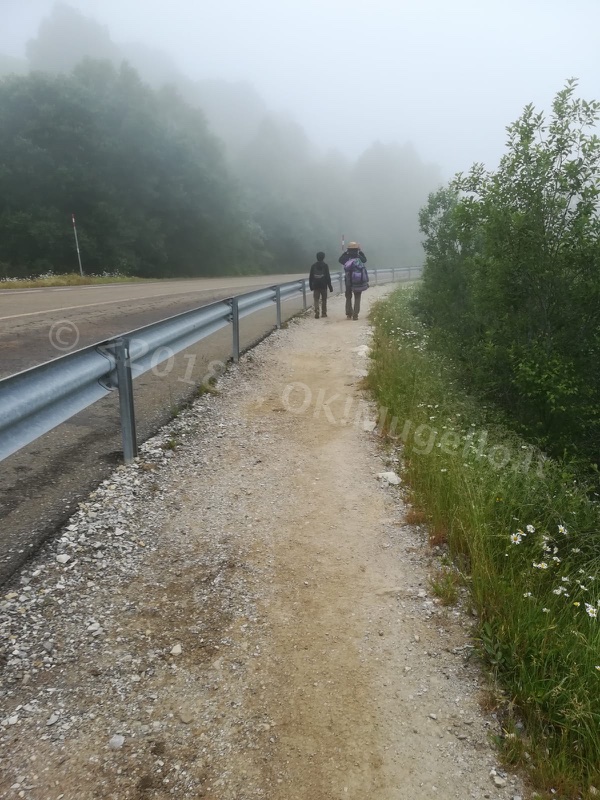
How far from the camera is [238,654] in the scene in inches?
98.0

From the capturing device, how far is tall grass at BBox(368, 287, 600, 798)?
6.82 ft

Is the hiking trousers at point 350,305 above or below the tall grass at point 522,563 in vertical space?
above

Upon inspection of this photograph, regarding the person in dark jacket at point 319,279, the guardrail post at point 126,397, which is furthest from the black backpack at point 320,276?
the guardrail post at point 126,397

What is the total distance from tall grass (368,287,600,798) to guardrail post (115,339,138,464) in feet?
7.29

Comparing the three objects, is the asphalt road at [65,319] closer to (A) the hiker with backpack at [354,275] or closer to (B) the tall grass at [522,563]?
(A) the hiker with backpack at [354,275]

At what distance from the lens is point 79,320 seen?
9.74 m

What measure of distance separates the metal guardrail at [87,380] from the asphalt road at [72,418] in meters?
0.52

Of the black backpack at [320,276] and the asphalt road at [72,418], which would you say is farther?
the black backpack at [320,276]

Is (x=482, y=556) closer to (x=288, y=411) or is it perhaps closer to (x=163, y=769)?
(x=163, y=769)

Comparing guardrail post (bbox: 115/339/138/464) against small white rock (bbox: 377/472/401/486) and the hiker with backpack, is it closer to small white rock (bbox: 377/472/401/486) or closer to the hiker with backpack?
small white rock (bbox: 377/472/401/486)

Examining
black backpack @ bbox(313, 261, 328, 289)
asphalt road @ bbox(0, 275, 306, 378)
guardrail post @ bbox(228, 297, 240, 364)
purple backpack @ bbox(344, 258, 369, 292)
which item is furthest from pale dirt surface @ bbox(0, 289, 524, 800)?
black backpack @ bbox(313, 261, 328, 289)

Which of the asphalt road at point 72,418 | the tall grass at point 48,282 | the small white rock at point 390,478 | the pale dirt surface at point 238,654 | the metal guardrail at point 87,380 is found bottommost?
the pale dirt surface at point 238,654

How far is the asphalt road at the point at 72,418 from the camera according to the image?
3.36m

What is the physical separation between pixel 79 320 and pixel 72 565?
7685mm
